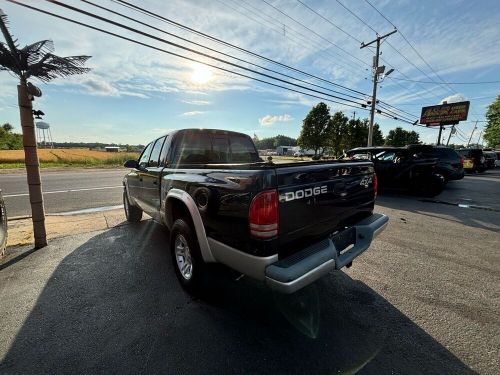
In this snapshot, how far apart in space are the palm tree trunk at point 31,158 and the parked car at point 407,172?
8.63 m

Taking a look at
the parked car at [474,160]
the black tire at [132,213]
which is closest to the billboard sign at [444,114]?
the parked car at [474,160]

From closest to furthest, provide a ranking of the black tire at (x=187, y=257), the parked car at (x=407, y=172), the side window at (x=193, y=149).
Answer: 1. the black tire at (x=187, y=257)
2. the side window at (x=193, y=149)
3. the parked car at (x=407, y=172)

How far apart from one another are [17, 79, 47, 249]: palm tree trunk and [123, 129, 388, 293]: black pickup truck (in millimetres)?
2237

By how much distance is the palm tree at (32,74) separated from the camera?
3.61 meters

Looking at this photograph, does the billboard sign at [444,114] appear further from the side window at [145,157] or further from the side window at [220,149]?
the side window at [145,157]

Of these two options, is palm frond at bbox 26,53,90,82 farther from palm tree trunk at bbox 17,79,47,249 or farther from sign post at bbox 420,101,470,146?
sign post at bbox 420,101,470,146

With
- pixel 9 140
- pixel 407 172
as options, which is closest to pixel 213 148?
pixel 407 172

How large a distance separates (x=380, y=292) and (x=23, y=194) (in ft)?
38.8

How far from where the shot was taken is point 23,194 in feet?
30.4

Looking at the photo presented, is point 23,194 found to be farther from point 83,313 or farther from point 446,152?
point 446,152

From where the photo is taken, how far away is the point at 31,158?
402 centimetres

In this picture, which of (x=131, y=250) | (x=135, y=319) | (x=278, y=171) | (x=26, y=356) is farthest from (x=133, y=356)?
(x=131, y=250)

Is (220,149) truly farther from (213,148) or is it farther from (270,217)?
(270,217)

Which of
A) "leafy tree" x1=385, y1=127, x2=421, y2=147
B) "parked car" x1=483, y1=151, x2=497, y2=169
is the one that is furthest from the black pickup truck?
"leafy tree" x1=385, y1=127, x2=421, y2=147
